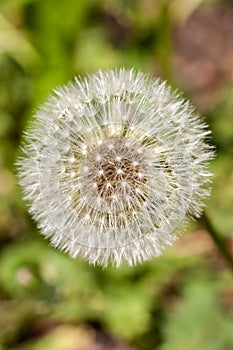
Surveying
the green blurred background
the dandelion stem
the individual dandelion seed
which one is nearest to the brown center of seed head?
the individual dandelion seed

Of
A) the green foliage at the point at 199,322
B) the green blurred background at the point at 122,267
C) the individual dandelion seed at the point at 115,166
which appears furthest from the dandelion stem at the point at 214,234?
the green foliage at the point at 199,322

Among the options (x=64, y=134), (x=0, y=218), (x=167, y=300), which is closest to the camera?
(x=64, y=134)

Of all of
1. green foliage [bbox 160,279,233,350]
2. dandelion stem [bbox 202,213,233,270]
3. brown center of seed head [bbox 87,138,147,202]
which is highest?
brown center of seed head [bbox 87,138,147,202]

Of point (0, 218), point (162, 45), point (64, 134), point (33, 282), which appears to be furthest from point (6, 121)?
point (64, 134)

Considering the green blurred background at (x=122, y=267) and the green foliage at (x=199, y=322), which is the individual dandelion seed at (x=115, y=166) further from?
the green foliage at (x=199, y=322)

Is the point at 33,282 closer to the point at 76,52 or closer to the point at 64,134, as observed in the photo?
the point at 64,134

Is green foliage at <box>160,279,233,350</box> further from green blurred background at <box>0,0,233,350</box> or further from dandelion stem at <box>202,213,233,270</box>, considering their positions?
dandelion stem at <box>202,213,233,270</box>

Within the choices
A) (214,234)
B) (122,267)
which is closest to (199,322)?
(122,267)
